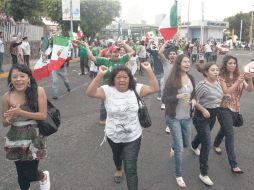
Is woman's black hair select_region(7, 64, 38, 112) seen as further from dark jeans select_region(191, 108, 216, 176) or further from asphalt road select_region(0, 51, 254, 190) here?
dark jeans select_region(191, 108, 216, 176)

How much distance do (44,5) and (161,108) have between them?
26.5m

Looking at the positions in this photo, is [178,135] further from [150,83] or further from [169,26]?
[169,26]

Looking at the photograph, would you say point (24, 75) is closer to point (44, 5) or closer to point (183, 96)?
point (183, 96)

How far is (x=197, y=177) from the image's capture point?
467 centimetres

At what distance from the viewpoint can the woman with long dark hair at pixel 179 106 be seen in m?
4.35

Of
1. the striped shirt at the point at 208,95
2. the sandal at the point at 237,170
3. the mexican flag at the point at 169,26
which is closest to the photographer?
the striped shirt at the point at 208,95

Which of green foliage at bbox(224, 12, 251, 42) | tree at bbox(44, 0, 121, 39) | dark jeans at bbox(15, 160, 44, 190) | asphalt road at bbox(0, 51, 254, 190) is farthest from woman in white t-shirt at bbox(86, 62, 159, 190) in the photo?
green foliage at bbox(224, 12, 251, 42)

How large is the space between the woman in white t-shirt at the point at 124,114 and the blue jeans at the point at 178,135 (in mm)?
706

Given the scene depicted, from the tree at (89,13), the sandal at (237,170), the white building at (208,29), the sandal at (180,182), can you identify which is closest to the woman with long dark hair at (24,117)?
the sandal at (180,182)

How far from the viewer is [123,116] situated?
3.75 meters

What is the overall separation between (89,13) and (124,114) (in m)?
29.0

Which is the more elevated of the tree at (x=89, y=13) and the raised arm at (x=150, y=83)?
the tree at (x=89, y=13)

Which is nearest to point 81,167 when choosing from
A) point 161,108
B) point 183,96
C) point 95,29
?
Answer: point 183,96

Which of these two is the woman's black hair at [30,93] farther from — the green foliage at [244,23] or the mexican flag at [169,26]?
the green foliage at [244,23]
